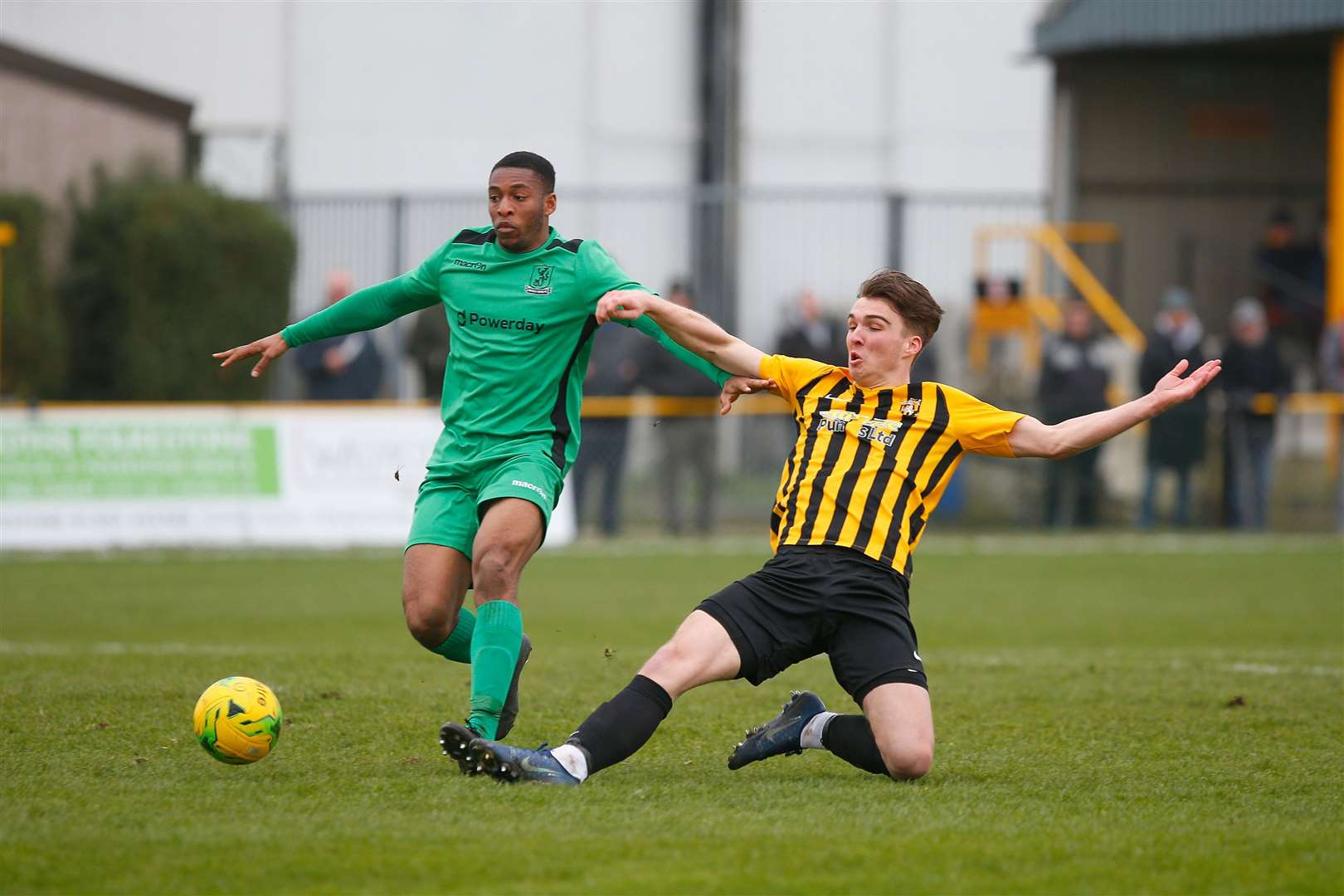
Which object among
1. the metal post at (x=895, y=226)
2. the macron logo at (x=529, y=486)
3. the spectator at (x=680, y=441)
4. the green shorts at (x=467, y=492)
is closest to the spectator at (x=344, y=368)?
the spectator at (x=680, y=441)

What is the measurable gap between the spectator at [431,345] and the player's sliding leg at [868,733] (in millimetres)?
11371

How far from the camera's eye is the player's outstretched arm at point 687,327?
5953 mm

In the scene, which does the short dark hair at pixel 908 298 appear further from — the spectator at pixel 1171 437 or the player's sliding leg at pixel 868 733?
the spectator at pixel 1171 437

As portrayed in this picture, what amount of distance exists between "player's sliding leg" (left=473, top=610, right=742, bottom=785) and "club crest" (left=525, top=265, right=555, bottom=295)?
57.5 inches

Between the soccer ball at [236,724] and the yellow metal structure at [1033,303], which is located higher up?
the yellow metal structure at [1033,303]

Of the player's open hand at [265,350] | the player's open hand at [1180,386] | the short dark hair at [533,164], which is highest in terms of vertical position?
the short dark hair at [533,164]

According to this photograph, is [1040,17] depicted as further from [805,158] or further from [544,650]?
[544,650]

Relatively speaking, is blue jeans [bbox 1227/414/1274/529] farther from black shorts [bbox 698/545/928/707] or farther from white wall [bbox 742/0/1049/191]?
black shorts [bbox 698/545/928/707]

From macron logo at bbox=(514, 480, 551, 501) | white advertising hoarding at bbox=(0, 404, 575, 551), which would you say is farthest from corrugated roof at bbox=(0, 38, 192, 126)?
macron logo at bbox=(514, 480, 551, 501)

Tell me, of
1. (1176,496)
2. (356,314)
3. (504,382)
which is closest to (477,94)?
(1176,496)

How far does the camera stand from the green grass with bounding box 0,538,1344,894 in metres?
4.43

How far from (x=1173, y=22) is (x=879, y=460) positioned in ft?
58.3

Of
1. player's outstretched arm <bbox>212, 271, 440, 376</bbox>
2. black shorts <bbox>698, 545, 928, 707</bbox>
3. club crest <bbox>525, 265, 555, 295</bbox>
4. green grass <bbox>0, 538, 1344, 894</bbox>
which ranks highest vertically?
club crest <bbox>525, 265, 555, 295</bbox>

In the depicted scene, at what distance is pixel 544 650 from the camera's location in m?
9.63
